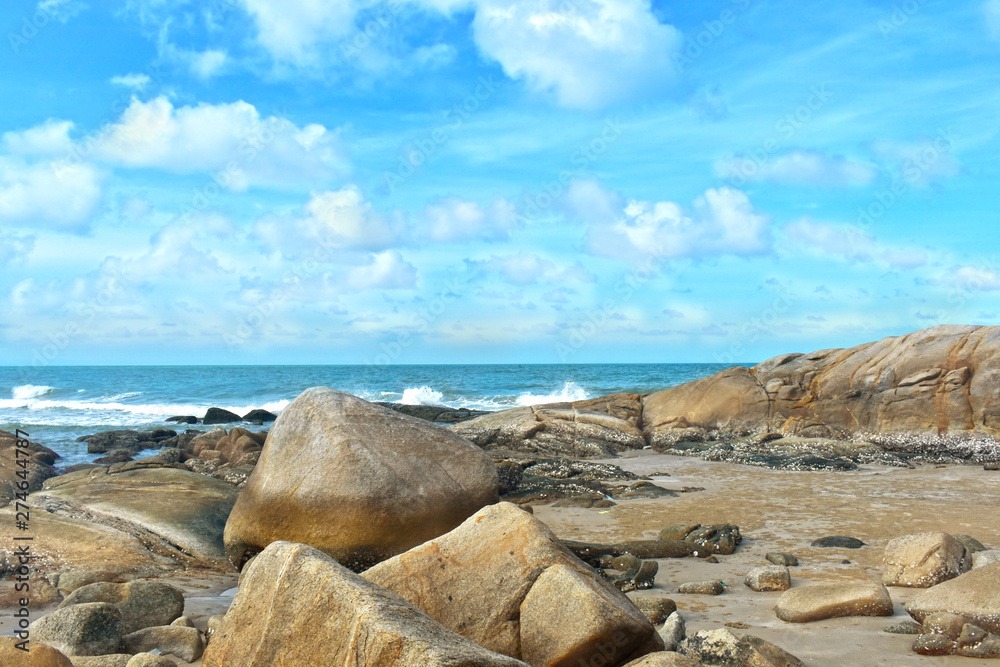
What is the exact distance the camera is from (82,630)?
486 centimetres

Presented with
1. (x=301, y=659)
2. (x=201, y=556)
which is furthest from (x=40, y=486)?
(x=301, y=659)

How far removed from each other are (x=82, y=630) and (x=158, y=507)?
4.10 metres

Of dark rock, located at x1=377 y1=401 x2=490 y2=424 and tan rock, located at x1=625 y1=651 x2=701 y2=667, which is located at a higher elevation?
tan rock, located at x1=625 y1=651 x2=701 y2=667

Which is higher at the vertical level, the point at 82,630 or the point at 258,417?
the point at 82,630

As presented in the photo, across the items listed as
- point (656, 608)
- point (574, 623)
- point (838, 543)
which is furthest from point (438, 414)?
point (574, 623)

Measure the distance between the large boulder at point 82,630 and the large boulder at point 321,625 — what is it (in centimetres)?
145

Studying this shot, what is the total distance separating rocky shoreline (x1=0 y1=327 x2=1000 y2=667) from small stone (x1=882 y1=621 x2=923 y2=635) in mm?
25

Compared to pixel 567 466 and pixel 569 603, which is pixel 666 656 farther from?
pixel 567 466

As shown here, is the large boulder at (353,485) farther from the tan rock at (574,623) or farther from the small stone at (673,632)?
the tan rock at (574,623)

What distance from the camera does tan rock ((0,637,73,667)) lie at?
3.89 metres

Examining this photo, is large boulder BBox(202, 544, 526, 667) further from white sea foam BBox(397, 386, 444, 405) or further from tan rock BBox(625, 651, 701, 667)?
white sea foam BBox(397, 386, 444, 405)

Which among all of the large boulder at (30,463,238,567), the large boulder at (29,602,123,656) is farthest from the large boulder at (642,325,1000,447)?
the large boulder at (29,602,123,656)

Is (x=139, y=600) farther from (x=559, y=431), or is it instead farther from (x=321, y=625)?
(x=559, y=431)

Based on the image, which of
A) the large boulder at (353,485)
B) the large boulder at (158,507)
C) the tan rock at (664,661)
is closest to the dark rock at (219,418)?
the large boulder at (158,507)
